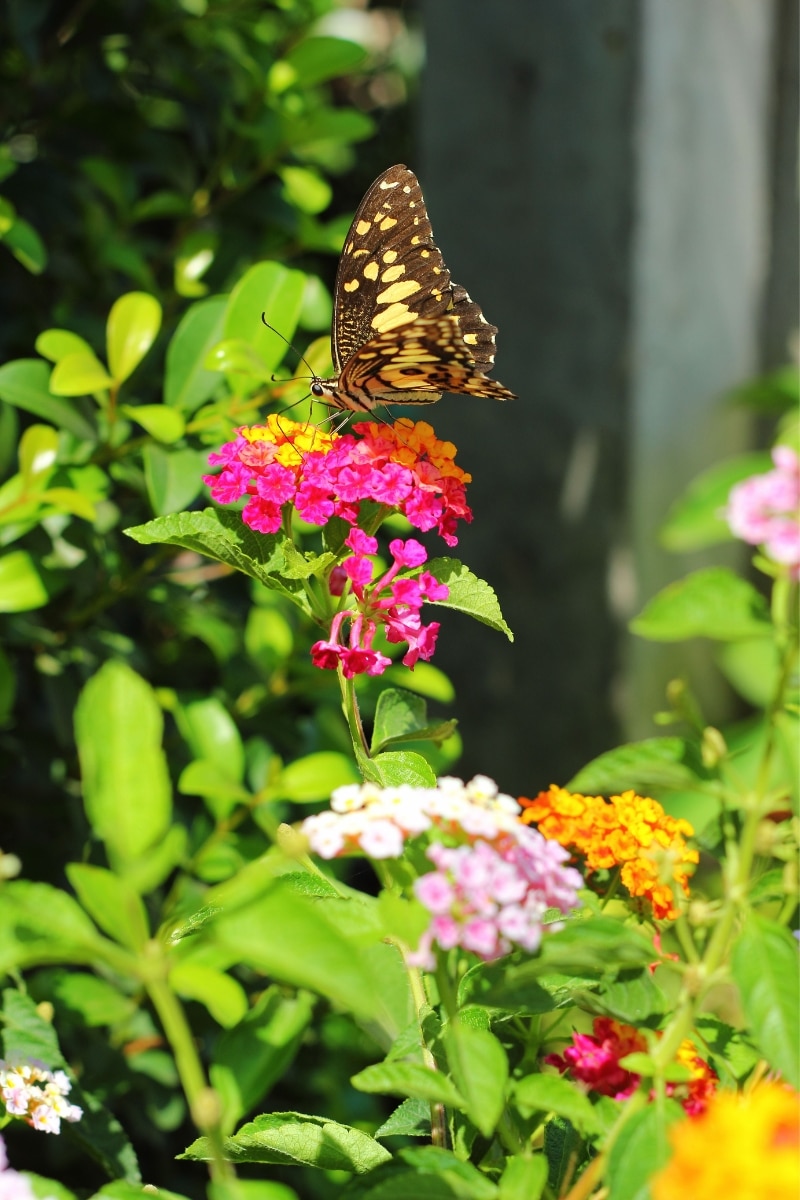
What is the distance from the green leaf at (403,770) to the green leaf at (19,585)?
1.31ft

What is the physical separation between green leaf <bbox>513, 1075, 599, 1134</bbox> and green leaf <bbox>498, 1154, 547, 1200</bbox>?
0.09 ft

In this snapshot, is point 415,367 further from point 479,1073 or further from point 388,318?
point 479,1073

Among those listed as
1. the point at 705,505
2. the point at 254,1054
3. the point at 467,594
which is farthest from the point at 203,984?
the point at 705,505

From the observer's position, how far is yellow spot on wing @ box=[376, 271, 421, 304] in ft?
4.14

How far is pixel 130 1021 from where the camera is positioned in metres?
1.31

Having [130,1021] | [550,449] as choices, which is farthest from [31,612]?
[550,449]

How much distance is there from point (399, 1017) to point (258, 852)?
0.47m

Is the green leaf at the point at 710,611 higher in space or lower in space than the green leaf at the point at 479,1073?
higher

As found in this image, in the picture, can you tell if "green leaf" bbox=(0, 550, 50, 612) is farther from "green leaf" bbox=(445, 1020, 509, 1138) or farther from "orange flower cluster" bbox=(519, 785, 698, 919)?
"green leaf" bbox=(445, 1020, 509, 1138)

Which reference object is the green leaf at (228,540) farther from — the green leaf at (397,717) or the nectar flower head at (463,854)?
the nectar flower head at (463,854)

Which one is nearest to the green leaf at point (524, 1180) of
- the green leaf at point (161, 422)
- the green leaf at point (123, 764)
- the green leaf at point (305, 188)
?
the green leaf at point (123, 764)

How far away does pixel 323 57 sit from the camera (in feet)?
4.82

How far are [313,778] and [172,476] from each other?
327mm

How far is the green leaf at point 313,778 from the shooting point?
1.18m
